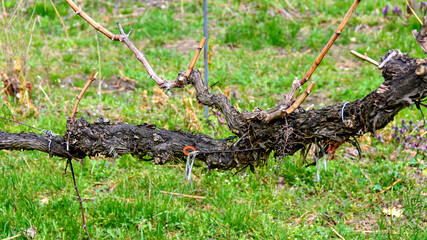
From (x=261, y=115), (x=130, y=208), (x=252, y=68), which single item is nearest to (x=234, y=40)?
(x=252, y=68)

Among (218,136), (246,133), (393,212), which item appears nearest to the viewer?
(246,133)

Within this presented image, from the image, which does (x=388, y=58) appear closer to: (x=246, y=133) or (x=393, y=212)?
(x=246, y=133)

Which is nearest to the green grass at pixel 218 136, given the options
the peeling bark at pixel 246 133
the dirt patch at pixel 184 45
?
the dirt patch at pixel 184 45

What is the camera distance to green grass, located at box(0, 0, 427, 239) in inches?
136

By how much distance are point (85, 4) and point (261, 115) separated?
23.7 feet

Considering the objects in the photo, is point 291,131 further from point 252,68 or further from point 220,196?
point 252,68

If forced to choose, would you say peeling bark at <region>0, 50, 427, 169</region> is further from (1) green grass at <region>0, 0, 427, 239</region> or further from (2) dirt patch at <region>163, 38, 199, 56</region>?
(2) dirt patch at <region>163, 38, 199, 56</region>

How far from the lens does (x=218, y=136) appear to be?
4723 millimetres

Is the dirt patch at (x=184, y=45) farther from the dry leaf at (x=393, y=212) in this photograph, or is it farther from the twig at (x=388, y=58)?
the twig at (x=388, y=58)

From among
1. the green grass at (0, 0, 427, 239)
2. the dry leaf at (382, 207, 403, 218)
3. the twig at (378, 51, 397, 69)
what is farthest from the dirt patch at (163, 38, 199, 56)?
the twig at (378, 51, 397, 69)

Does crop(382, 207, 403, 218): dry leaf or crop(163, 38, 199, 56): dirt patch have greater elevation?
crop(163, 38, 199, 56): dirt patch

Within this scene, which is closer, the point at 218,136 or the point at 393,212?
the point at 393,212

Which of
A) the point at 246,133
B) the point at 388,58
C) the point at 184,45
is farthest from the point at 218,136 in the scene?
the point at 184,45

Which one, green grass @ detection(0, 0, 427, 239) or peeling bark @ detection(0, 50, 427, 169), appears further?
green grass @ detection(0, 0, 427, 239)
